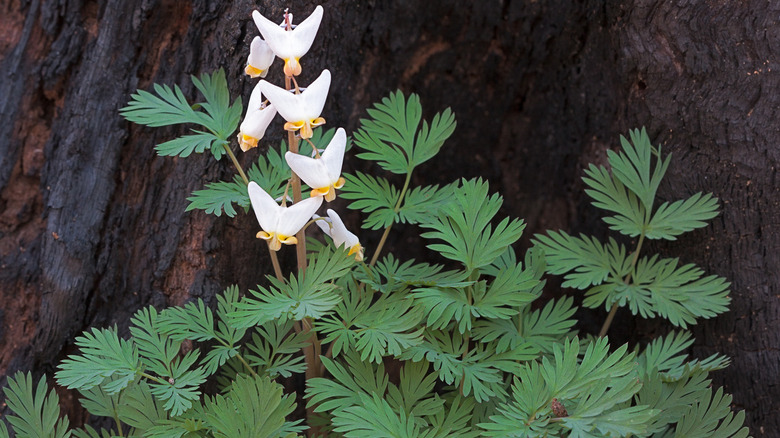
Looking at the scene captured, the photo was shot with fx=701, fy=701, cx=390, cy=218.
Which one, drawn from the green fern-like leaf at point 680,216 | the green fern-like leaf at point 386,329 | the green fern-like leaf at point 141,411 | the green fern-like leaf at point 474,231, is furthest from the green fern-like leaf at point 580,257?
the green fern-like leaf at point 141,411

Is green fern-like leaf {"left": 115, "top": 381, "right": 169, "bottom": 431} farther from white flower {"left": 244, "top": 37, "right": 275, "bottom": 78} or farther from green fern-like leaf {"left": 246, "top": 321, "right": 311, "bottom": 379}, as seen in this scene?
white flower {"left": 244, "top": 37, "right": 275, "bottom": 78}

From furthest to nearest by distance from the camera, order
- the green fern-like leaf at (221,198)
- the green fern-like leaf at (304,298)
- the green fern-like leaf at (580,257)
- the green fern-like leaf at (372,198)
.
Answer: the green fern-like leaf at (580,257) < the green fern-like leaf at (372,198) < the green fern-like leaf at (221,198) < the green fern-like leaf at (304,298)

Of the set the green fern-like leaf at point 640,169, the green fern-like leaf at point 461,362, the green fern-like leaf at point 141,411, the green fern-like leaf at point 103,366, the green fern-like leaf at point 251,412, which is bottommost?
the green fern-like leaf at point 141,411

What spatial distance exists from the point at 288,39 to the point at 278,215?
0.44m

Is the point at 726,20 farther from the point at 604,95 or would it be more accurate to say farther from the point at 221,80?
the point at 221,80

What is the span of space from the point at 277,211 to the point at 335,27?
1.05 meters

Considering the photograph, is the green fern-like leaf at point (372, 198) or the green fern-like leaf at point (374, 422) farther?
the green fern-like leaf at point (372, 198)

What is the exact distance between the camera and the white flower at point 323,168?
172cm

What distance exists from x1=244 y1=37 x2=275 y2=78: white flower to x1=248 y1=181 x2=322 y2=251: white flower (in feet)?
1.16

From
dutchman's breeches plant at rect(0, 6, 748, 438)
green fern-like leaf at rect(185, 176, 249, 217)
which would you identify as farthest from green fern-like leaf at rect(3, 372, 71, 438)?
green fern-like leaf at rect(185, 176, 249, 217)

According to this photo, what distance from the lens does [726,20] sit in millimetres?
2221

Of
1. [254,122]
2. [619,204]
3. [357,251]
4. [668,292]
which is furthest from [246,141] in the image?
[668,292]

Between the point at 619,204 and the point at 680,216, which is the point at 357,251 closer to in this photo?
the point at 619,204

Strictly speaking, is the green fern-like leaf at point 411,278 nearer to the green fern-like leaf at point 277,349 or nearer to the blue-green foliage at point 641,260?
the green fern-like leaf at point 277,349
